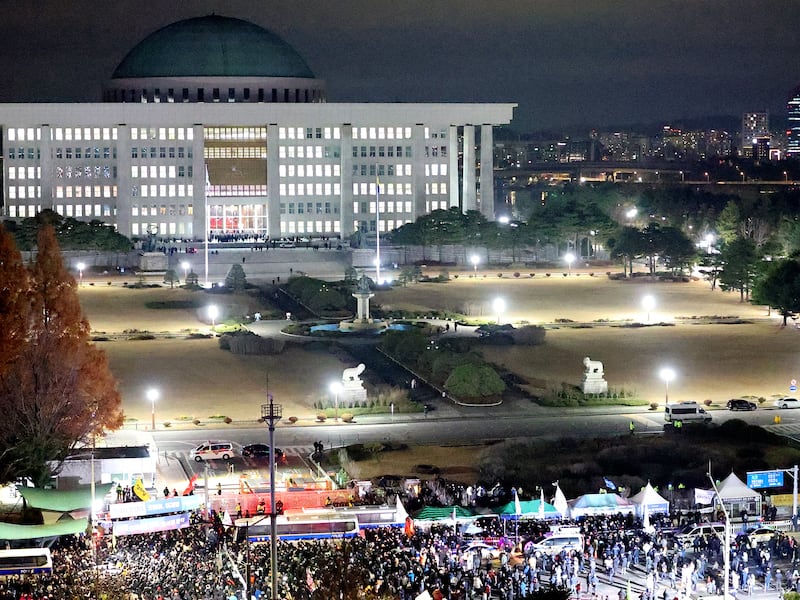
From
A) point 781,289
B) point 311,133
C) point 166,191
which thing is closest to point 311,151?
point 311,133

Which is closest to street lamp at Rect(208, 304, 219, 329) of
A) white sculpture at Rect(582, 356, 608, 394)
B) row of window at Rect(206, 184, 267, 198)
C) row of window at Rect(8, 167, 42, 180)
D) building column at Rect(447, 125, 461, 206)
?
white sculpture at Rect(582, 356, 608, 394)

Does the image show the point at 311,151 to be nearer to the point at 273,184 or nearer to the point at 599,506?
the point at 273,184

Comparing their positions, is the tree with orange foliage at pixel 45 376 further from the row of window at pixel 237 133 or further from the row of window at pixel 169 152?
the row of window at pixel 237 133

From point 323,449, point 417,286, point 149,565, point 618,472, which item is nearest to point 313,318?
point 417,286

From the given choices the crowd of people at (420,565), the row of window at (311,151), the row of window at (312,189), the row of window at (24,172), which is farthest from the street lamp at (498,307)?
the row of window at (24,172)

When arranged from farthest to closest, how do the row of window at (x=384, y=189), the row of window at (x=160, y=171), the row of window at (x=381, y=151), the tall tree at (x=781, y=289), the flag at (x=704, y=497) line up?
the row of window at (x=381, y=151) → the row of window at (x=384, y=189) → the row of window at (x=160, y=171) → the tall tree at (x=781, y=289) → the flag at (x=704, y=497)
